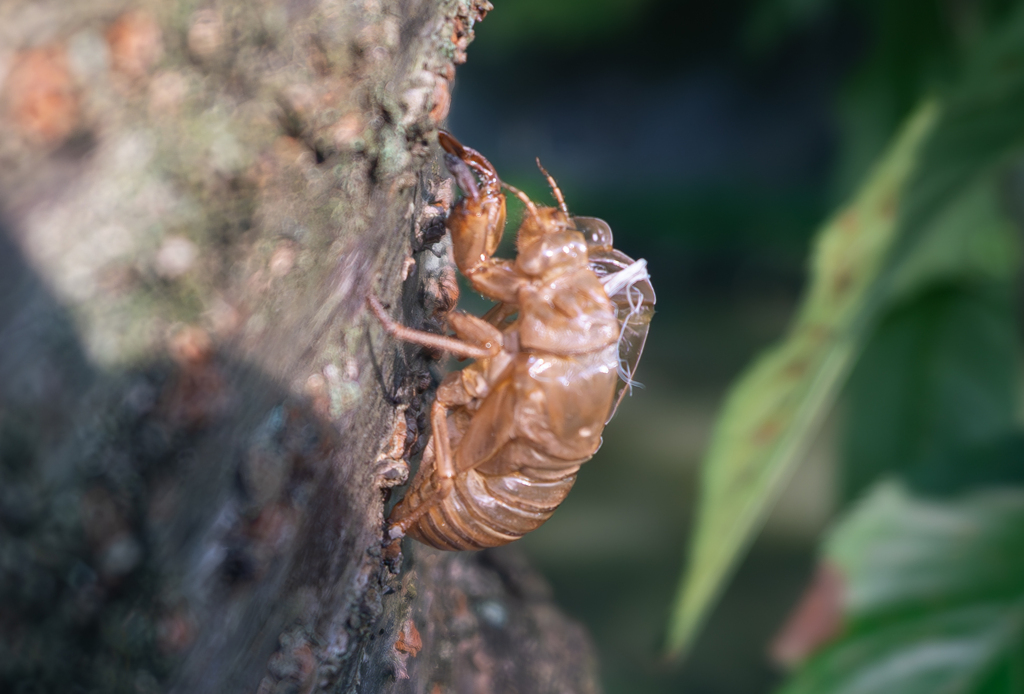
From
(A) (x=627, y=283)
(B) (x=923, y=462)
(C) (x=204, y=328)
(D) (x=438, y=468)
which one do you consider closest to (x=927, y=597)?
(B) (x=923, y=462)

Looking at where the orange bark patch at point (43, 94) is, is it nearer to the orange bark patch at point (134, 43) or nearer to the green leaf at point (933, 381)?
the orange bark patch at point (134, 43)

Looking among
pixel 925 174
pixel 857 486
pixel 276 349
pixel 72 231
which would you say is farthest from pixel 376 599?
pixel 857 486

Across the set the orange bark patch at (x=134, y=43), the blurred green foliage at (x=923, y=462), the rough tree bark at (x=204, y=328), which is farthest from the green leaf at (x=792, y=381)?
the orange bark patch at (x=134, y=43)

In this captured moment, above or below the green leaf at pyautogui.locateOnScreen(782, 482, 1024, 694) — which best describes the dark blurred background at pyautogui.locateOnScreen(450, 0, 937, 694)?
below

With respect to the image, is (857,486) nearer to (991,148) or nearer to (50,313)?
(991,148)

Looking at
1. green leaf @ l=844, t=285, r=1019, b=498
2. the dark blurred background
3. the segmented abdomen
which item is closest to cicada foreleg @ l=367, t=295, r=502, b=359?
the segmented abdomen

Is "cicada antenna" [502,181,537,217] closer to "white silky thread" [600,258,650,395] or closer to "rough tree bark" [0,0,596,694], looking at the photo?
"white silky thread" [600,258,650,395]
